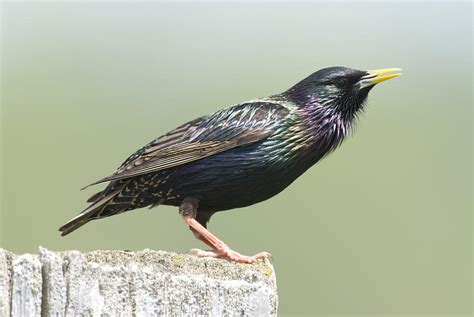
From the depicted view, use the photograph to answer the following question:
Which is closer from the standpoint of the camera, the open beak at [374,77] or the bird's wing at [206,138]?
the bird's wing at [206,138]

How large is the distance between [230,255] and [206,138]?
104 cm

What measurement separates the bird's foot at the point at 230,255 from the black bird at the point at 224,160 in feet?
0.45

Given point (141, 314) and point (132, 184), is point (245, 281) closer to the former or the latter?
point (141, 314)

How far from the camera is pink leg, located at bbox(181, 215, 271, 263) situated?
4.90 m

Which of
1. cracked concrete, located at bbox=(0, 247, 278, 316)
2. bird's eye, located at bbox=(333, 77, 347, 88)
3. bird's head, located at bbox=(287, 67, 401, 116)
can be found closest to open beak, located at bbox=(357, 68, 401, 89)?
bird's head, located at bbox=(287, 67, 401, 116)

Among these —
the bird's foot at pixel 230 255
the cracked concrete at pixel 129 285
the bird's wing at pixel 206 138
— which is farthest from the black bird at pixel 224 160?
the cracked concrete at pixel 129 285

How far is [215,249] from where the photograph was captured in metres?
5.48

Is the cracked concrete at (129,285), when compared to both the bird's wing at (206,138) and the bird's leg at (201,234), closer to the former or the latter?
the bird's leg at (201,234)

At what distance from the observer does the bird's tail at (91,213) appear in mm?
5723

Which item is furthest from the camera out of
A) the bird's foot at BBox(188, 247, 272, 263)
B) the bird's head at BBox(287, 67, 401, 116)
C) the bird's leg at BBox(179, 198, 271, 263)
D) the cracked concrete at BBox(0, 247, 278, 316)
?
the bird's head at BBox(287, 67, 401, 116)

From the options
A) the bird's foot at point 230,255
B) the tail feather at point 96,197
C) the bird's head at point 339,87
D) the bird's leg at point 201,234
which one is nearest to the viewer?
the bird's foot at point 230,255

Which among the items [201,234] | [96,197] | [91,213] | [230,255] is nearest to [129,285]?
[230,255]

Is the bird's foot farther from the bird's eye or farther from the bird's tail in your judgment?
the bird's eye

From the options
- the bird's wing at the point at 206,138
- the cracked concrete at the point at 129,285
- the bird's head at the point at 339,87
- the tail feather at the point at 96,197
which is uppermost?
the bird's head at the point at 339,87
